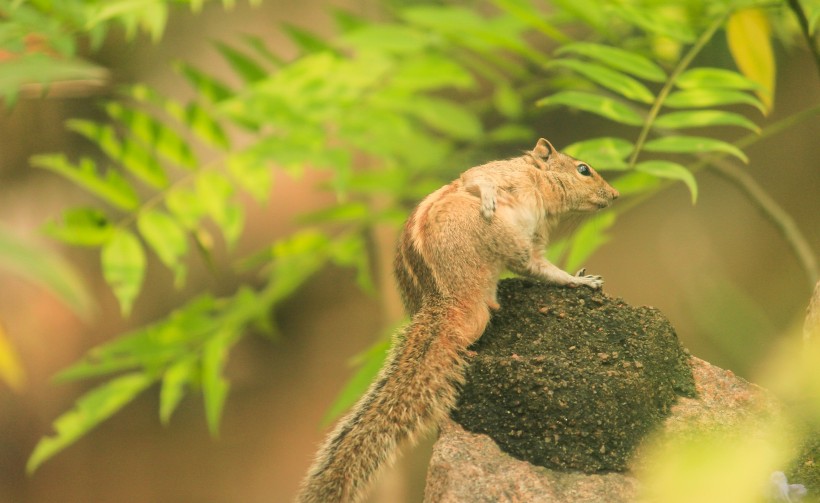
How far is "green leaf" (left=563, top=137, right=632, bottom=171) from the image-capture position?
1773mm

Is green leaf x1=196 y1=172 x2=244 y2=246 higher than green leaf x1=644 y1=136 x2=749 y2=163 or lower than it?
lower

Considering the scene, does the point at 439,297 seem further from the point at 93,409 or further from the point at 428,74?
the point at 93,409

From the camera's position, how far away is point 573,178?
184 centimetres

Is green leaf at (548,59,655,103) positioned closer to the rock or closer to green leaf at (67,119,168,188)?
the rock

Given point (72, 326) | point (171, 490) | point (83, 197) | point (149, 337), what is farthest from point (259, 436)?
point (149, 337)

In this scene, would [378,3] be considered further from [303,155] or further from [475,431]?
[475,431]

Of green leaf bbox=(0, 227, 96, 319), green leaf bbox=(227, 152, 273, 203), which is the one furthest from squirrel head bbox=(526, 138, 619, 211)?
green leaf bbox=(0, 227, 96, 319)

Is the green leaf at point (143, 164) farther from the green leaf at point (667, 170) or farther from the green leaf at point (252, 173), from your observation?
the green leaf at point (667, 170)

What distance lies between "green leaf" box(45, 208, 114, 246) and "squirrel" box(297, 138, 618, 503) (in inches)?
44.4

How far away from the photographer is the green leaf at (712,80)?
74.1 inches

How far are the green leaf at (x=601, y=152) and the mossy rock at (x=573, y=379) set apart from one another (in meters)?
0.30

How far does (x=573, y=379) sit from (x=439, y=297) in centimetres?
31

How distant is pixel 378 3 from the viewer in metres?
3.68

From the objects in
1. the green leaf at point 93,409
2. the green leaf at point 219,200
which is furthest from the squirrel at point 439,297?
the green leaf at point 93,409
